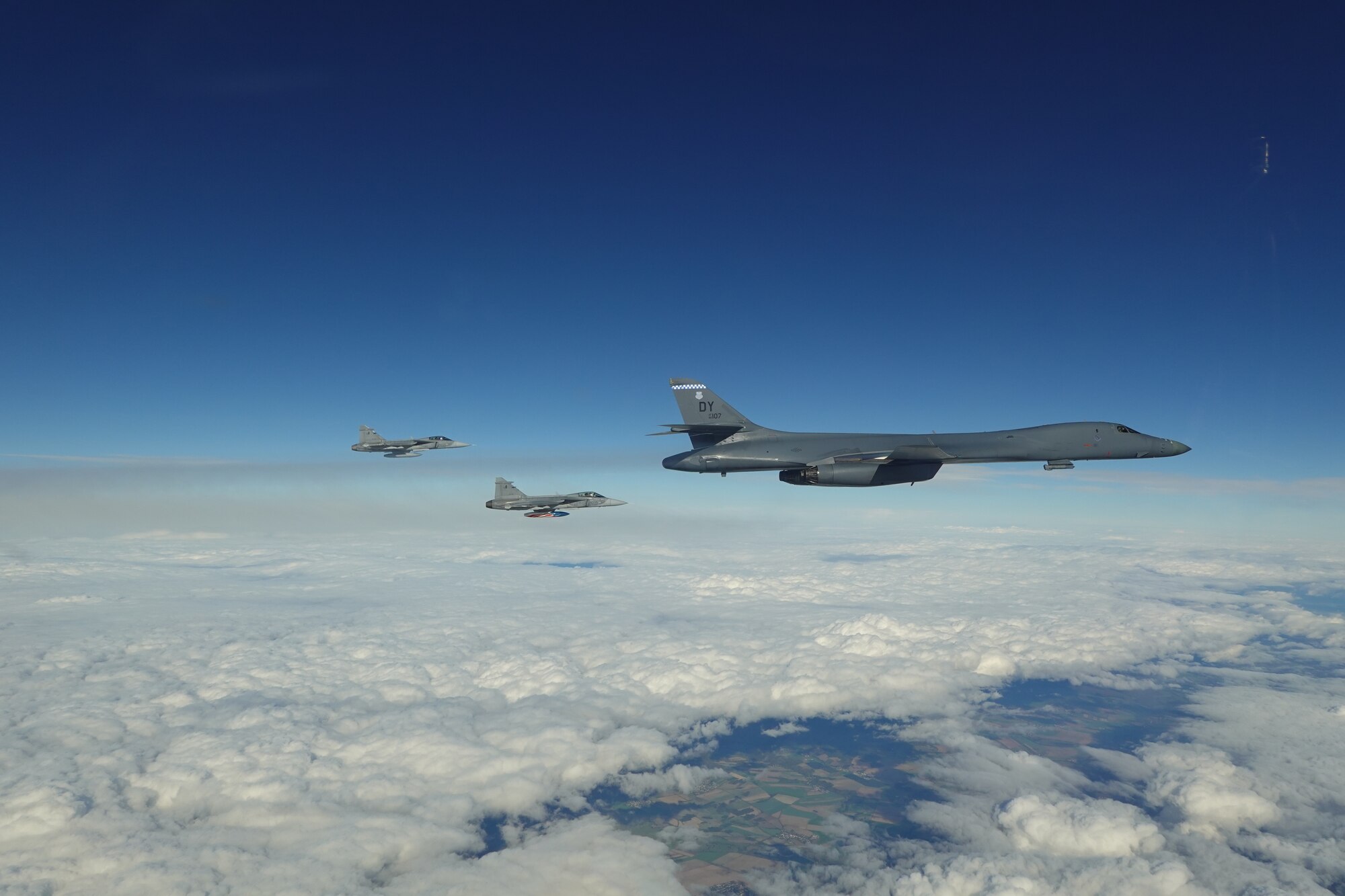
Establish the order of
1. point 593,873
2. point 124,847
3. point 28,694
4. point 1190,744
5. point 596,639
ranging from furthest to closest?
point 596,639
point 1190,744
point 28,694
point 593,873
point 124,847

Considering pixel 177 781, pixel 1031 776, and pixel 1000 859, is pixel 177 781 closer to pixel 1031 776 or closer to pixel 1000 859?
pixel 1000 859

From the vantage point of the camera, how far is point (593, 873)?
106812 millimetres

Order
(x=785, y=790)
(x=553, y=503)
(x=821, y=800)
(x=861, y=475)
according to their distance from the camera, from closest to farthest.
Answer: (x=861, y=475)
(x=553, y=503)
(x=821, y=800)
(x=785, y=790)

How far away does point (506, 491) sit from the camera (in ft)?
177

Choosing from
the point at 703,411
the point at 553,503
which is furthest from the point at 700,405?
the point at 553,503

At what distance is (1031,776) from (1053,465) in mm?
156026

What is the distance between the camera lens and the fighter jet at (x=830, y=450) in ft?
93.1

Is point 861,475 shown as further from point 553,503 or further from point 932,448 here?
point 553,503

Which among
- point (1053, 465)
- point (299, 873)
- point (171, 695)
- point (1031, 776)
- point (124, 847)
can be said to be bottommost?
point (1031, 776)

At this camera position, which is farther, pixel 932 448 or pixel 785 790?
pixel 785 790

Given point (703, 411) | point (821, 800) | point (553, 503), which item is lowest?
point (821, 800)

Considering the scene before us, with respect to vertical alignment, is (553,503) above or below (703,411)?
below

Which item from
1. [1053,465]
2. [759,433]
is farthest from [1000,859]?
[759,433]

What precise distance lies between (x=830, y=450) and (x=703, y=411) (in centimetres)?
685
